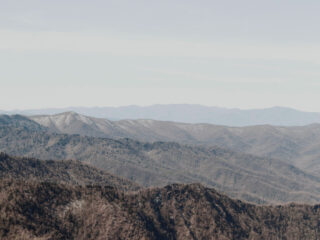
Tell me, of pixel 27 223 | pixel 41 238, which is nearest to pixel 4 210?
pixel 27 223

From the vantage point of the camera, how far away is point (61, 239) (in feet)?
654

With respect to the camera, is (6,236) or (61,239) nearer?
(6,236)

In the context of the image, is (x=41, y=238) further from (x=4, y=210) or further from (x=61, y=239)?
(x=4, y=210)

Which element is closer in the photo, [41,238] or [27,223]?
[41,238]

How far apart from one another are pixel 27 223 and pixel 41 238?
16.4m

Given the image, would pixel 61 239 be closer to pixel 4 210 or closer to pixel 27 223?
pixel 27 223

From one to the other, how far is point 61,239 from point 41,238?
16.6 meters

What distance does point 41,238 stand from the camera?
18438 cm

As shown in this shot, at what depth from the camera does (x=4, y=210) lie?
199250mm

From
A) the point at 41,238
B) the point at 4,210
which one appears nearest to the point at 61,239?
the point at 41,238

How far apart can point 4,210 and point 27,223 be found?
13.9 m

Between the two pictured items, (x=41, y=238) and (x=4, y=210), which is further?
(x=4, y=210)

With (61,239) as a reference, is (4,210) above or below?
above

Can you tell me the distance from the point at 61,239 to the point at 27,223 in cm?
1838
